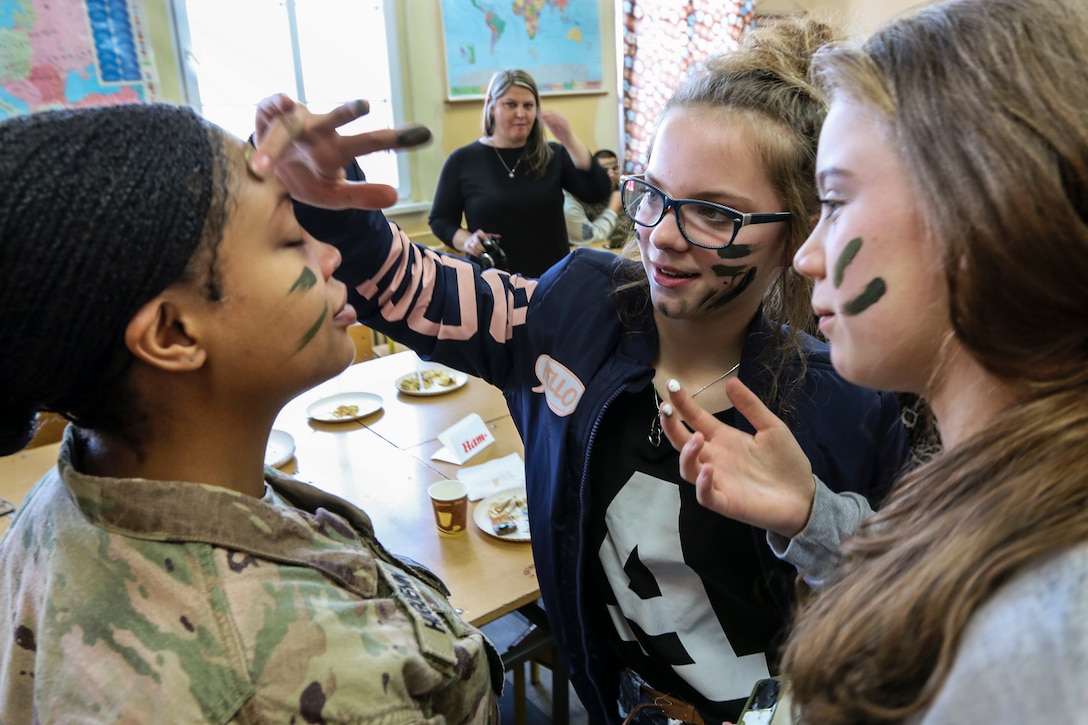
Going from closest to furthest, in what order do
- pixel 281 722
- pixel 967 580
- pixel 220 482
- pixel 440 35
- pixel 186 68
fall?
pixel 967 580 < pixel 281 722 < pixel 220 482 < pixel 186 68 < pixel 440 35

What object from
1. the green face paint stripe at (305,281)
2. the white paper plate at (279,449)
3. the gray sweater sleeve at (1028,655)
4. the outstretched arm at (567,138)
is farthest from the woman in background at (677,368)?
the outstretched arm at (567,138)

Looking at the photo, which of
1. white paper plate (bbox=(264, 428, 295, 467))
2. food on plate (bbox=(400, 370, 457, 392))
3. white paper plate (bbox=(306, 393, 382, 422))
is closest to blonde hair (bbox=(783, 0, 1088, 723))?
white paper plate (bbox=(264, 428, 295, 467))

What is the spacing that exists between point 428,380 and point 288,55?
2432 millimetres

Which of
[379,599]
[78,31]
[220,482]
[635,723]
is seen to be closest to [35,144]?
[220,482]

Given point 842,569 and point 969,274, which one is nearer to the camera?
point 969,274

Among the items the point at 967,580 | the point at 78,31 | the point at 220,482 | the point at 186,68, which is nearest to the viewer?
the point at 967,580

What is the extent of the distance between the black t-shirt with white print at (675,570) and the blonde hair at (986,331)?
441 mm

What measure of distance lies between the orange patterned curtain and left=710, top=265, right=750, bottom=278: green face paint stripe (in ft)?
13.2

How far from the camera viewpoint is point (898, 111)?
716mm

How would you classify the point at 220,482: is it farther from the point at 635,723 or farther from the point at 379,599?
the point at 635,723

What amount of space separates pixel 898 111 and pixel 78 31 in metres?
3.79

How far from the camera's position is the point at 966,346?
69 cm

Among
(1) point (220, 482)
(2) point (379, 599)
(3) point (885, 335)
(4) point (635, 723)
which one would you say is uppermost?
(3) point (885, 335)

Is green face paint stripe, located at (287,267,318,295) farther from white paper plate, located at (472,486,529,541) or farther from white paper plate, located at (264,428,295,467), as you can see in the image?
white paper plate, located at (264,428,295,467)
